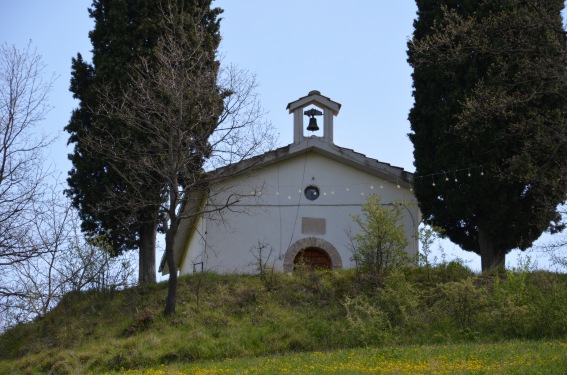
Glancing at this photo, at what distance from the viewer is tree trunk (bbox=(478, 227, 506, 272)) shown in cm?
2319

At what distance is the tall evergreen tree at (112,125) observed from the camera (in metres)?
23.7

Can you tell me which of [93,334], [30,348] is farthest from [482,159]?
[30,348]

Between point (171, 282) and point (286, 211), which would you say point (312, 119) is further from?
point (171, 282)

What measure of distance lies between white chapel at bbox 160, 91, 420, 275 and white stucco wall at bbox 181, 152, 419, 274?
0.03 m

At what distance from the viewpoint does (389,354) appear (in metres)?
15.8

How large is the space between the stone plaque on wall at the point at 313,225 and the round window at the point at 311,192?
0.68 meters

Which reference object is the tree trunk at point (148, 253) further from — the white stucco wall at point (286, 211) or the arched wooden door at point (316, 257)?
the arched wooden door at point (316, 257)

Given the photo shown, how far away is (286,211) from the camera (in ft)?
83.4

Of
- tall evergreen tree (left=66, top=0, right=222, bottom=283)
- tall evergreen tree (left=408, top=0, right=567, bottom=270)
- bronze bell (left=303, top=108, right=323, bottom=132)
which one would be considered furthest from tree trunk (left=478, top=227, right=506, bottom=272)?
tall evergreen tree (left=66, top=0, right=222, bottom=283)

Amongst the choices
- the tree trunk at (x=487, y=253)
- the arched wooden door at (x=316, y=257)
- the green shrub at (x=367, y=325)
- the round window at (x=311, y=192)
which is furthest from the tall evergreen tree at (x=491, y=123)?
the green shrub at (x=367, y=325)

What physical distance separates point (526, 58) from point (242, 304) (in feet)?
29.2

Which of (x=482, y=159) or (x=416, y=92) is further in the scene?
(x=416, y=92)

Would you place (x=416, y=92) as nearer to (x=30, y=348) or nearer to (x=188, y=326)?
(x=188, y=326)

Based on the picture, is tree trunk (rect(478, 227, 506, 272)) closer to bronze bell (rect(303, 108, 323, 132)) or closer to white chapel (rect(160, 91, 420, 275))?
white chapel (rect(160, 91, 420, 275))
